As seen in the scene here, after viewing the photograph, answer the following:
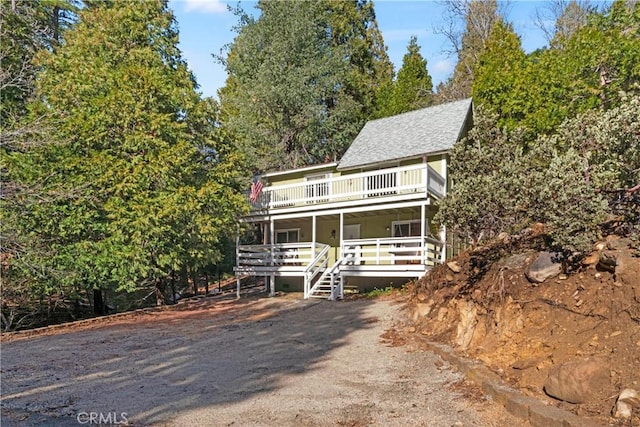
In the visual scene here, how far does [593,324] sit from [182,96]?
14694 mm

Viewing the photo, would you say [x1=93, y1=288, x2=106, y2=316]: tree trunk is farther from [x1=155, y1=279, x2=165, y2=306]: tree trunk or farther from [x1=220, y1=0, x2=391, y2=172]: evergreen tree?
[x1=220, y1=0, x2=391, y2=172]: evergreen tree

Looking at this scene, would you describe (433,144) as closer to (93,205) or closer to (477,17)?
(93,205)

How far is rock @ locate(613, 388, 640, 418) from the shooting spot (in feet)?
12.8

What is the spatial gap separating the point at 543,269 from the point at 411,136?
44.1ft

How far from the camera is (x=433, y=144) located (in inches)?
688

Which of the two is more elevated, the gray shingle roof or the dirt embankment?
the gray shingle roof

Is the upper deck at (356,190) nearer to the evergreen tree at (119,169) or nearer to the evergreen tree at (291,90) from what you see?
the evergreen tree at (119,169)

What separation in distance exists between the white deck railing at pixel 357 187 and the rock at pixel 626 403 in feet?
36.3

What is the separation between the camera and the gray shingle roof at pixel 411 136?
17.6 meters

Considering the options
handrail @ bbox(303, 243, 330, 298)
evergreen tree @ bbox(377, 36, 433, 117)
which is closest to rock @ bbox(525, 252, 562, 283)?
handrail @ bbox(303, 243, 330, 298)

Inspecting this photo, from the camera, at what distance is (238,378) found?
6.80 metres

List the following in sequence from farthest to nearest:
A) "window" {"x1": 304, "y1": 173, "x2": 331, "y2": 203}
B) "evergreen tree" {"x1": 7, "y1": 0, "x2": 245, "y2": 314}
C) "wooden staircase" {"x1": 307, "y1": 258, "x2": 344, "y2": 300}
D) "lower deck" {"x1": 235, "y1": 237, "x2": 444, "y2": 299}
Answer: "window" {"x1": 304, "y1": 173, "x2": 331, "y2": 203} → "wooden staircase" {"x1": 307, "y1": 258, "x2": 344, "y2": 300} → "lower deck" {"x1": 235, "y1": 237, "x2": 444, "y2": 299} → "evergreen tree" {"x1": 7, "y1": 0, "x2": 245, "y2": 314}

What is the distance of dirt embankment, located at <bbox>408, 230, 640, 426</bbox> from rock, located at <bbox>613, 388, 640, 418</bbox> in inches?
0.9

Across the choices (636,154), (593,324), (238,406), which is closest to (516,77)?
(636,154)
